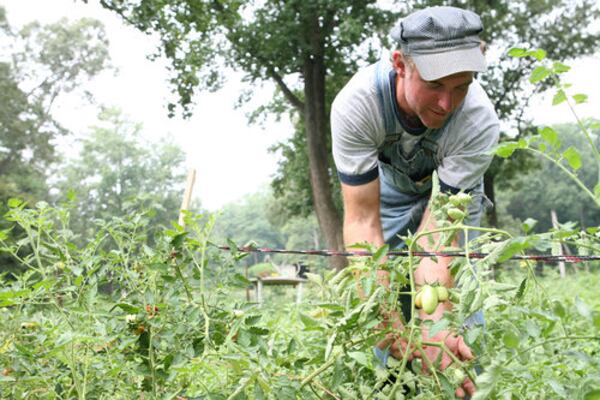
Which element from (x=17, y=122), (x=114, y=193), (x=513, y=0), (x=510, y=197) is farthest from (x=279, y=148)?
(x=510, y=197)

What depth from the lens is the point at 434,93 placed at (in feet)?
6.43

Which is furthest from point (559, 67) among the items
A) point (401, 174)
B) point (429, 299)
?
point (401, 174)

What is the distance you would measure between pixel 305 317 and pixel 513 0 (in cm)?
1899

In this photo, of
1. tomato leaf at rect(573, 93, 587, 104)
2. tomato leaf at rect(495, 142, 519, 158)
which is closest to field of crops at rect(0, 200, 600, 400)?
tomato leaf at rect(495, 142, 519, 158)

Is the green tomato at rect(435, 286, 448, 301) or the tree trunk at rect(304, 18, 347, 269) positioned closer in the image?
the green tomato at rect(435, 286, 448, 301)

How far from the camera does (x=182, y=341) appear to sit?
1.47m

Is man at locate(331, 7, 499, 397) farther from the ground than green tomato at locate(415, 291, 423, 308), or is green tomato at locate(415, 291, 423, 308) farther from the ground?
man at locate(331, 7, 499, 397)

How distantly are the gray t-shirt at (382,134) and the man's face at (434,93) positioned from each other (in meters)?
0.20

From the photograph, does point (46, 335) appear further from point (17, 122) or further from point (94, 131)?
point (94, 131)

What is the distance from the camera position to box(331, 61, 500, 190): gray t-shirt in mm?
2264

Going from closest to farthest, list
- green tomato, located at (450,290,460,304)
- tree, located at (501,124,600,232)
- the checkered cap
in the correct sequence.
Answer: green tomato, located at (450,290,460,304), the checkered cap, tree, located at (501,124,600,232)

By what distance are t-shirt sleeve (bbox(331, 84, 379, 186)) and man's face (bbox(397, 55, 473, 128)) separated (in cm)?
20

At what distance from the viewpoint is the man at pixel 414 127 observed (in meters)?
1.97

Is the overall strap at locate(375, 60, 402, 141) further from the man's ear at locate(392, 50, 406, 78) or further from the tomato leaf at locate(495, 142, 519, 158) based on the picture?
the tomato leaf at locate(495, 142, 519, 158)
